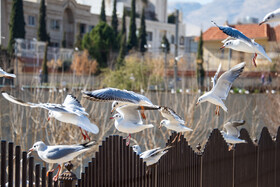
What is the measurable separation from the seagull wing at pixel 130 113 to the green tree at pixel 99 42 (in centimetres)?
3512

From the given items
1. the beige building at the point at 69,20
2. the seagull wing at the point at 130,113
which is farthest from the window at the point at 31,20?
the seagull wing at the point at 130,113

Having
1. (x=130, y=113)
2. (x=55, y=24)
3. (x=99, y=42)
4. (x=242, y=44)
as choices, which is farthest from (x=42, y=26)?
(x=242, y=44)

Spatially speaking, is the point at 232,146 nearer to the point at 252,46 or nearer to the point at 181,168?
the point at 181,168

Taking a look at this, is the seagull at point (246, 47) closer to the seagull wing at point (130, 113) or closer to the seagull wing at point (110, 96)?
the seagull wing at point (110, 96)

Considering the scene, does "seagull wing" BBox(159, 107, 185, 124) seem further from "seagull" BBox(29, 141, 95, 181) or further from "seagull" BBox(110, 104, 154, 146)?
"seagull" BBox(29, 141, 95, 181)

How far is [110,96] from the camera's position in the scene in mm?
3070

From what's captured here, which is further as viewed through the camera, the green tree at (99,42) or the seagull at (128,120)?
the green tree at (99,42)

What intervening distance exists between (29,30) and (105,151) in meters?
39.4

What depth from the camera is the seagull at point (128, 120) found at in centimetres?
350

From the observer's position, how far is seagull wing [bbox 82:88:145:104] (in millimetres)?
3000

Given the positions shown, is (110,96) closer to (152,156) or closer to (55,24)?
(152,156)

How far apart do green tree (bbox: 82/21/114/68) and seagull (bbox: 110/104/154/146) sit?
3513 cm

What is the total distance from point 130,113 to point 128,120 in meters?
0.07

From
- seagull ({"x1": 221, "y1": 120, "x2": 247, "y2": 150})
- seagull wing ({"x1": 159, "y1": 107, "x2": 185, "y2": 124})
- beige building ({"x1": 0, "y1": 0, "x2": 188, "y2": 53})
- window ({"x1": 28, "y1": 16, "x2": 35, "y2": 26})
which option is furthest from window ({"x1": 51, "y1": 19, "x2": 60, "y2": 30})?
seagull wing ({"x1": 159, "y1": 107, "x2": 185, "y2": 124})
